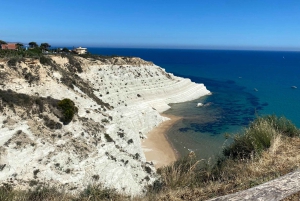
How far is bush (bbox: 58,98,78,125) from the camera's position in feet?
75.9

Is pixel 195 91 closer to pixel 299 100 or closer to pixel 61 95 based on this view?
pixel 299 100

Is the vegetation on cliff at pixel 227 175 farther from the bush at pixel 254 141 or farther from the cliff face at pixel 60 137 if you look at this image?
the cliff face at pixel 60 137

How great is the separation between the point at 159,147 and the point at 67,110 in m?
11.8

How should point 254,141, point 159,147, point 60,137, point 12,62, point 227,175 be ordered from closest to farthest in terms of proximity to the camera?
1. point 227,175
2. point 254,141
3. point 60,137
4. point 12,62
5. point 159,147

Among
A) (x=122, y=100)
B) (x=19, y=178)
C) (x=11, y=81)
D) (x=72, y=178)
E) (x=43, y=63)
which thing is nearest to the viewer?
(x=19, y=178)

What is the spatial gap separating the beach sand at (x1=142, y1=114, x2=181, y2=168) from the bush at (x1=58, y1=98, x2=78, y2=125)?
9.13m

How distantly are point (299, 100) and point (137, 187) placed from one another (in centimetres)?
5082

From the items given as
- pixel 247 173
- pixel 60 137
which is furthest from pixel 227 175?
pixel 60 137

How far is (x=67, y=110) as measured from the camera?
2369 cm

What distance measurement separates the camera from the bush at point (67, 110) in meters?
23.1

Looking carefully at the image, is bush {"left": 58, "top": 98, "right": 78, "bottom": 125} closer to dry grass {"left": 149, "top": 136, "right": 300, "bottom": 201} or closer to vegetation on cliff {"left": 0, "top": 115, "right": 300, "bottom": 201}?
vegetation on cliff {"left": 0, "top": 115, "right": 300, "bottom": 201}

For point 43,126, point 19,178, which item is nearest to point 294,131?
point 19,178

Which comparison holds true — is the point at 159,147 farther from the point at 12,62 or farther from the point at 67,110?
the point at 12,62

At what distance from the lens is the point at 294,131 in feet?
34.2
